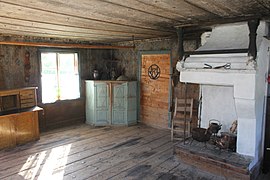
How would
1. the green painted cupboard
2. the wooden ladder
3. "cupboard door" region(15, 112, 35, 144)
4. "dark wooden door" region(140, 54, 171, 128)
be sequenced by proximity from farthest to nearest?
the green painted cupboard
"dark wooden door" region(140, 54, 171, 128)
the wooden ladder
"cupboard door" region(15, 112, 35, 144)

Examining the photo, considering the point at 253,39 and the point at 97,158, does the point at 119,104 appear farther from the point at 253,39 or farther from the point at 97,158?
the point at 253,39

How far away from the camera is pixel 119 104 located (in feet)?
19.4

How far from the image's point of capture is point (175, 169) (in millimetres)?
3506

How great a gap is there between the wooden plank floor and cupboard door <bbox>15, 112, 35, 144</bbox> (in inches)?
7.3

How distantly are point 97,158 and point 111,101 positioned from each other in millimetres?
2194

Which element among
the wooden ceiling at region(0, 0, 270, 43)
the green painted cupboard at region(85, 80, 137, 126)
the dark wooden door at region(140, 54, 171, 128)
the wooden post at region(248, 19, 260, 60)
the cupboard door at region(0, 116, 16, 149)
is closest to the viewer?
the wooden ceiling at region(0, 0, 270, 43)

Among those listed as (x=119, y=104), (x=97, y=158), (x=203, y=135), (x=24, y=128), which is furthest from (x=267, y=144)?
(x=24, y=128)

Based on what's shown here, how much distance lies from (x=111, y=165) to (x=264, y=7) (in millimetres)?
3141

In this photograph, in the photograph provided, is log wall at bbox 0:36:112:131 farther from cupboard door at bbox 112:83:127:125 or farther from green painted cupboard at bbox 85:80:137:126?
cupboard door at bbox 112:83:127:125

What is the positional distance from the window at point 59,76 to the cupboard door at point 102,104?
75 centimetres

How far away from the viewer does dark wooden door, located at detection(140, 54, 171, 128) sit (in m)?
5.41

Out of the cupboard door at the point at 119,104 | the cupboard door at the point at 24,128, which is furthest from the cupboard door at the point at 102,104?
the cupboard door at the point at 24,128

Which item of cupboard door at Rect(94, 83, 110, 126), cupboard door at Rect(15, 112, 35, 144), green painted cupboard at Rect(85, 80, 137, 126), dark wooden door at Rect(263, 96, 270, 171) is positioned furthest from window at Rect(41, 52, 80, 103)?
dark wooden door at Rect(263, 96, 270, 171)

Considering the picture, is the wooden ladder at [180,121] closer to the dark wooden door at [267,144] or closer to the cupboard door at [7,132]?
the dark wooden door at [267,144]
